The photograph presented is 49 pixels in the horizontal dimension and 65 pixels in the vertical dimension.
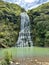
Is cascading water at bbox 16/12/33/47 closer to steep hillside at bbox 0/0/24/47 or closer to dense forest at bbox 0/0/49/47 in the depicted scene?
dense forest at bbox 0/0/49/47

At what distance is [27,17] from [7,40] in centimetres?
1751

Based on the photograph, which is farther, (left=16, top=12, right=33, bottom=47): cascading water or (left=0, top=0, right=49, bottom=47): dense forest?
(left=16, top=12, right=33, bottom=47): cascading water

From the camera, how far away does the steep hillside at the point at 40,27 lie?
105644mm

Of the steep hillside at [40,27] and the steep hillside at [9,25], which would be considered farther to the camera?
the steep hillside at [40,27]

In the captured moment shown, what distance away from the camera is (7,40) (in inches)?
4117

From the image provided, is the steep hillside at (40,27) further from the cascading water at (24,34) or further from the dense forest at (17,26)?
the cascading water at (24,34)

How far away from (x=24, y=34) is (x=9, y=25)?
935 centimetres

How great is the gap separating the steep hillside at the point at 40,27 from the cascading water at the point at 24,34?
2.10 metres

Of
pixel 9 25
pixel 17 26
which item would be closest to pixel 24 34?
pixel 17 26

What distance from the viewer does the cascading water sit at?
106 metres

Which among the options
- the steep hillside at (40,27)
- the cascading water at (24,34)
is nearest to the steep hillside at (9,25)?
the cascading water at (24,34)

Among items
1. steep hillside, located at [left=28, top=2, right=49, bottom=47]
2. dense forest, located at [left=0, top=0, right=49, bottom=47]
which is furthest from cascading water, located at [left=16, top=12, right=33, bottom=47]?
steep hillside, located at [left=28, top=2, right=49, bottom=47]

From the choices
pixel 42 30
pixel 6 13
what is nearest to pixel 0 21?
pixel 6 13

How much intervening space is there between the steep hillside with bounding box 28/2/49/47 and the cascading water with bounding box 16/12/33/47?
210 cm
